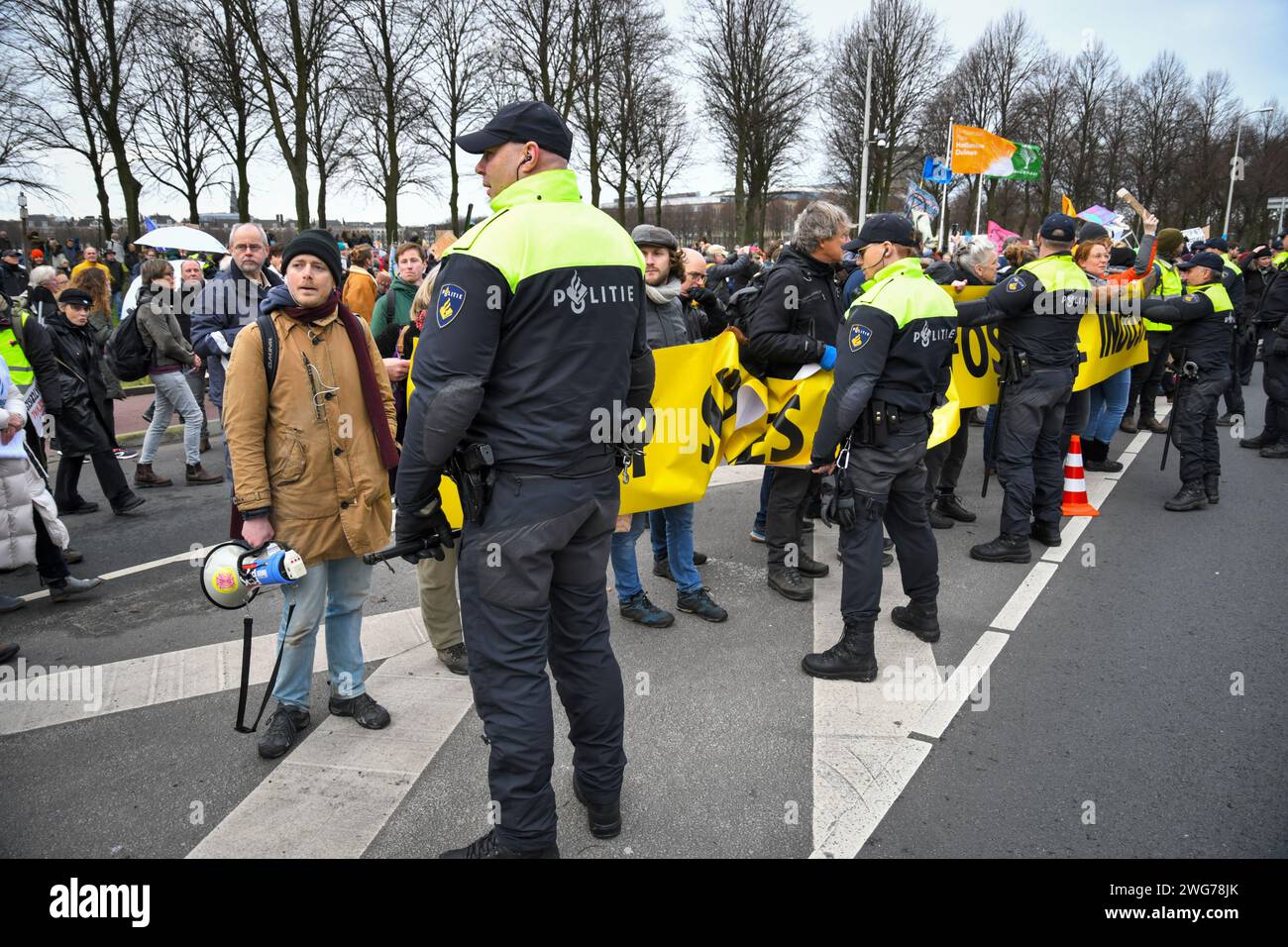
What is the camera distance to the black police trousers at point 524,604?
2617 mm

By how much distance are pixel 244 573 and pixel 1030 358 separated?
5109 millimetres

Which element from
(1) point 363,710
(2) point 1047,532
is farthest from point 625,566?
(2) point 1047,532

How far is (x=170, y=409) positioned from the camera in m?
8.28

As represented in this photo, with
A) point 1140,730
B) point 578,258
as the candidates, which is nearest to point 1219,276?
point 1140,730

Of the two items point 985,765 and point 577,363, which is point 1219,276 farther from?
point 577,363

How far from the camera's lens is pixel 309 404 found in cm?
337

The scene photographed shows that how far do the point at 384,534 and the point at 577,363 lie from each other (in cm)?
150

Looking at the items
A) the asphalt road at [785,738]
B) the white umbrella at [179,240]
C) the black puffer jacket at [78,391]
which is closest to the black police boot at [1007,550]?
the asphalt road at [785,738]

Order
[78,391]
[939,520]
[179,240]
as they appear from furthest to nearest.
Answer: [179,240] → [939,520] → [78,391]

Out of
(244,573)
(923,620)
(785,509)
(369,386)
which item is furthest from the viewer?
(785,509)

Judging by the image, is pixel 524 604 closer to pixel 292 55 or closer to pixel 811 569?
pixel 811 569

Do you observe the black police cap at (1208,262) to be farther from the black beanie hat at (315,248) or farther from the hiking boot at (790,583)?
the black beanie hat at (315,248)

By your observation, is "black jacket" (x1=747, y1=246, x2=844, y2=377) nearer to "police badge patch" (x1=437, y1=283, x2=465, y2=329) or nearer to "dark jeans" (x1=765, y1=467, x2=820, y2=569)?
"dark jeans" (x1=765, y1=467, x2=820, y2=569)

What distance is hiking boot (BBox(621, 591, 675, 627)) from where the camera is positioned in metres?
4.78
